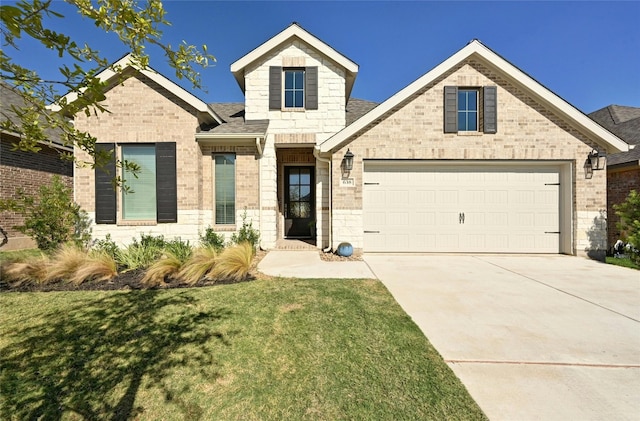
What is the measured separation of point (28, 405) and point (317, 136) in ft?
27.4

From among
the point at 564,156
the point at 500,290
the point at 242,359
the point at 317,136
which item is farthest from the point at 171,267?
the point at 564,156

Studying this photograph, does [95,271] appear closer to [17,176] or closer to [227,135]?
[227,135]

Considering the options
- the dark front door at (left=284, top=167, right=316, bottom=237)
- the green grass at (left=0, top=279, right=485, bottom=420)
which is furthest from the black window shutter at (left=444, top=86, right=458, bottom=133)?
the green grass at (left=0, top=279, right=485, bottom=420)

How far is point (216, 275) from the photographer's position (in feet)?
18.5

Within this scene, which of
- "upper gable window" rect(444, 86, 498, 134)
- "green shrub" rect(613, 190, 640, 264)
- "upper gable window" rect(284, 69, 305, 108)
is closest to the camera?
"green shrub" rect(613, 190, 640, 264)

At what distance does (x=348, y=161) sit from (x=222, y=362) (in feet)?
20.4

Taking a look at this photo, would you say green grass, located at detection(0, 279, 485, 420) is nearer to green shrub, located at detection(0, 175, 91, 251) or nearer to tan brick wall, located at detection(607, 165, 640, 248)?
green shrub, located at detection(0, 175, 91, 251)

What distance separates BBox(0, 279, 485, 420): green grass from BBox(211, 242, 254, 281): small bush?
1144 mm

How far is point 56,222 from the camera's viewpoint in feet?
26.3

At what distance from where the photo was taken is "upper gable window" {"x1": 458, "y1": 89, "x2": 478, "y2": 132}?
26.9 ft

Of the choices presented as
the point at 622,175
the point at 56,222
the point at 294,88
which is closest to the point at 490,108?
the point at 622,175

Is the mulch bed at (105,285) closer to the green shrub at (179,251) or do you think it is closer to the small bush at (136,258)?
the small bush at (136,258)

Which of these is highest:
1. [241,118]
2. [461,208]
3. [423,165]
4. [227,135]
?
[241,118]

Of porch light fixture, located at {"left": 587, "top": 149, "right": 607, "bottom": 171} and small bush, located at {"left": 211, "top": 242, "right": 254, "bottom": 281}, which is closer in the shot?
small bush, located at {"left": 211, "top": 242, "right": 254, "bottom": 281}
